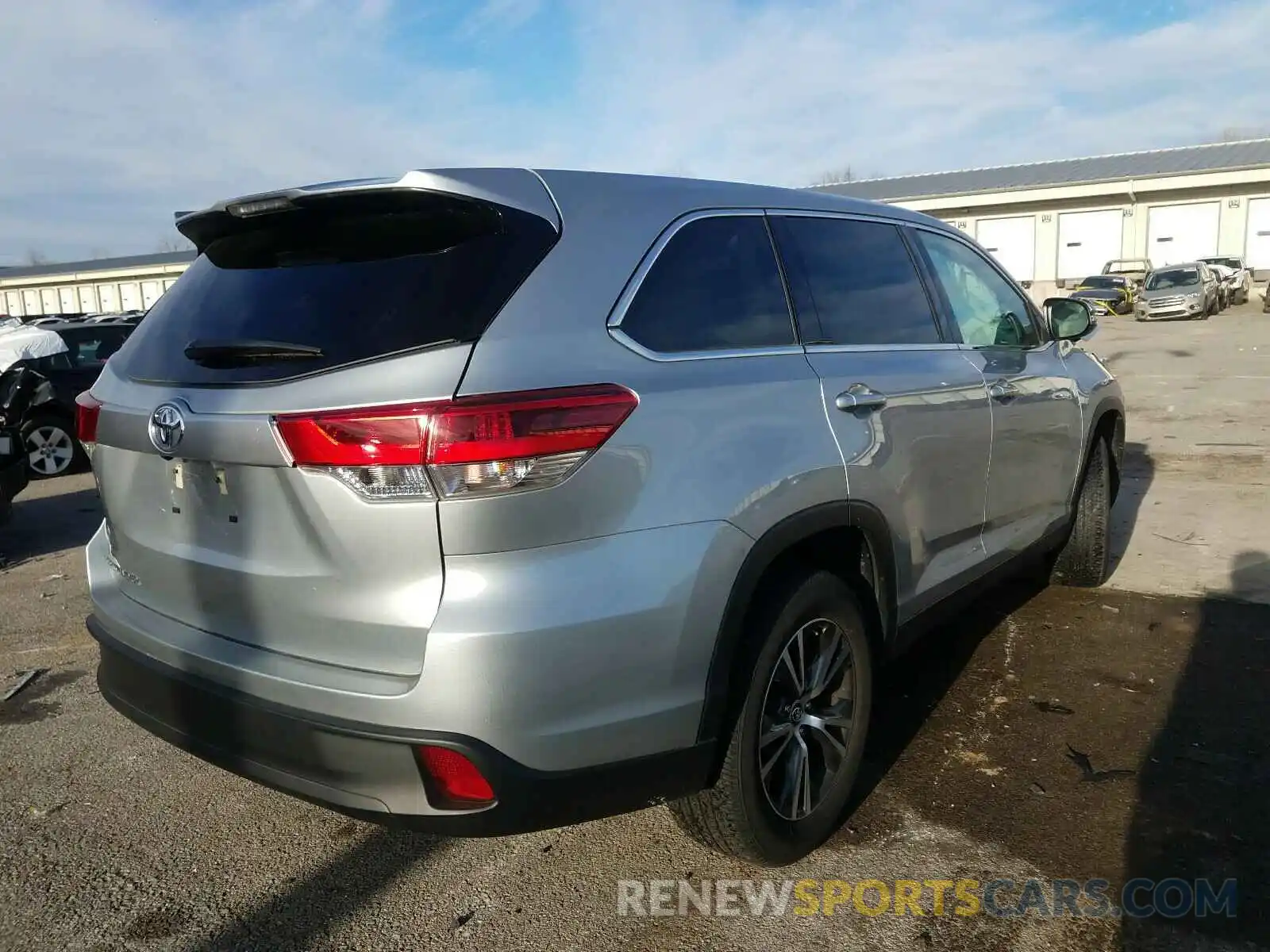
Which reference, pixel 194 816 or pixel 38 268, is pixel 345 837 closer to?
pixel 194 816

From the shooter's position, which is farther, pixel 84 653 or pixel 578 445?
pixel 84 653

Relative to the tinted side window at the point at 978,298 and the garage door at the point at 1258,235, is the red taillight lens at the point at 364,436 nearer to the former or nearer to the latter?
the tinted side window at the point at 978,298

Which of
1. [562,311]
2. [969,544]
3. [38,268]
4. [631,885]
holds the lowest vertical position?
[631,885]

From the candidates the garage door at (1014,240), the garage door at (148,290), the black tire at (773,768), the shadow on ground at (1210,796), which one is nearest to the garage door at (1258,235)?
the garage door at (1014,240)

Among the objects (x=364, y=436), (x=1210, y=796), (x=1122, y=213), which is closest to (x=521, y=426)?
(x=364, y=436)

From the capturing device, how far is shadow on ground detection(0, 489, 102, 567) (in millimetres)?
6871

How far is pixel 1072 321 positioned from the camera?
4.71 meters

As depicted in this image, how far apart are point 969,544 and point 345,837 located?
94.4 inches

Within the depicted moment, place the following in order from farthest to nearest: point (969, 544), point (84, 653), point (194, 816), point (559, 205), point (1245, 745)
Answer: point (84, 653)
point (969, 544)
point (1245, 745)
point (194, 816)
point (559, 205)

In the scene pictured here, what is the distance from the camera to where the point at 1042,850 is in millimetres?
2777

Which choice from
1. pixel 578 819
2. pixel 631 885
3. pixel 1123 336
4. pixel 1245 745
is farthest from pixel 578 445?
pixel 1123 336

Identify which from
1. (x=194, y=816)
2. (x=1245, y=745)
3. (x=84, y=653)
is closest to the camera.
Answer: (x=194, y=816)

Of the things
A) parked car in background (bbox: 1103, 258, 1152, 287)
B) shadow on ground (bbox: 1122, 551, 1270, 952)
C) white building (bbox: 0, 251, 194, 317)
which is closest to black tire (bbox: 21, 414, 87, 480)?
shadow on ground (bbox: 1122, 551, 1270, 952)

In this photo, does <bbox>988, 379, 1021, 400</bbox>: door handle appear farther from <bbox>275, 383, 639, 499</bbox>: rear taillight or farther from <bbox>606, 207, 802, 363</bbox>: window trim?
<bbox>275, 383, 639, 499</bbox>: rear taillight
